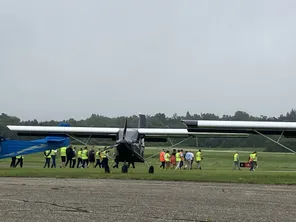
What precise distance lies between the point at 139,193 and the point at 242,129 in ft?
35.1

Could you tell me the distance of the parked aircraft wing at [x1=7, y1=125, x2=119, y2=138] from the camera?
1148 inches

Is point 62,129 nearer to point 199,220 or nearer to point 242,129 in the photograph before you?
point 242,129

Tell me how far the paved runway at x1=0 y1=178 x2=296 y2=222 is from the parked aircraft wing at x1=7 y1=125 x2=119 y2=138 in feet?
48.5

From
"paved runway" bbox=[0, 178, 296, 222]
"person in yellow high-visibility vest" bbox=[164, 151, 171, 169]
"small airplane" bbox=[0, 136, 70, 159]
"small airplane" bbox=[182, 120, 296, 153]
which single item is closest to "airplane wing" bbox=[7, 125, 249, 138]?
"small airplane" bbox=[0, 136, 70, 159]

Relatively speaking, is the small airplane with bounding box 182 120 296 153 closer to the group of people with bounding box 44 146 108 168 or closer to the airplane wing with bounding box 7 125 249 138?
the airplane wing with bounding box 7 125 249 138

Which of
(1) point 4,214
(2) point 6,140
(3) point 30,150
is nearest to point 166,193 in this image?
(1) point 4,214

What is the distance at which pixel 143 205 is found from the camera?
10.7m

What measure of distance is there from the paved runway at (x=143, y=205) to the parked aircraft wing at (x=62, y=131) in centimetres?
1480

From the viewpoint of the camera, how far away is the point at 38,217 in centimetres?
877

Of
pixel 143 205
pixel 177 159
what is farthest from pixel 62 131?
pixel 143 205

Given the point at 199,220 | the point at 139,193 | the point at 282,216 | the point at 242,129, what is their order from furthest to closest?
the point at 242,129 < the point at 139,193 < the point at 282,216 < the point at 199,220

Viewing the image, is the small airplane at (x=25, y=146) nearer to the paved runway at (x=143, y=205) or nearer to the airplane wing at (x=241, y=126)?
the airplane wing at (x=241, y=126)

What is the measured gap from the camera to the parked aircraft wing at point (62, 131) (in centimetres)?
2916

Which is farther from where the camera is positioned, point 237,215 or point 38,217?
Answer: point 237,215
